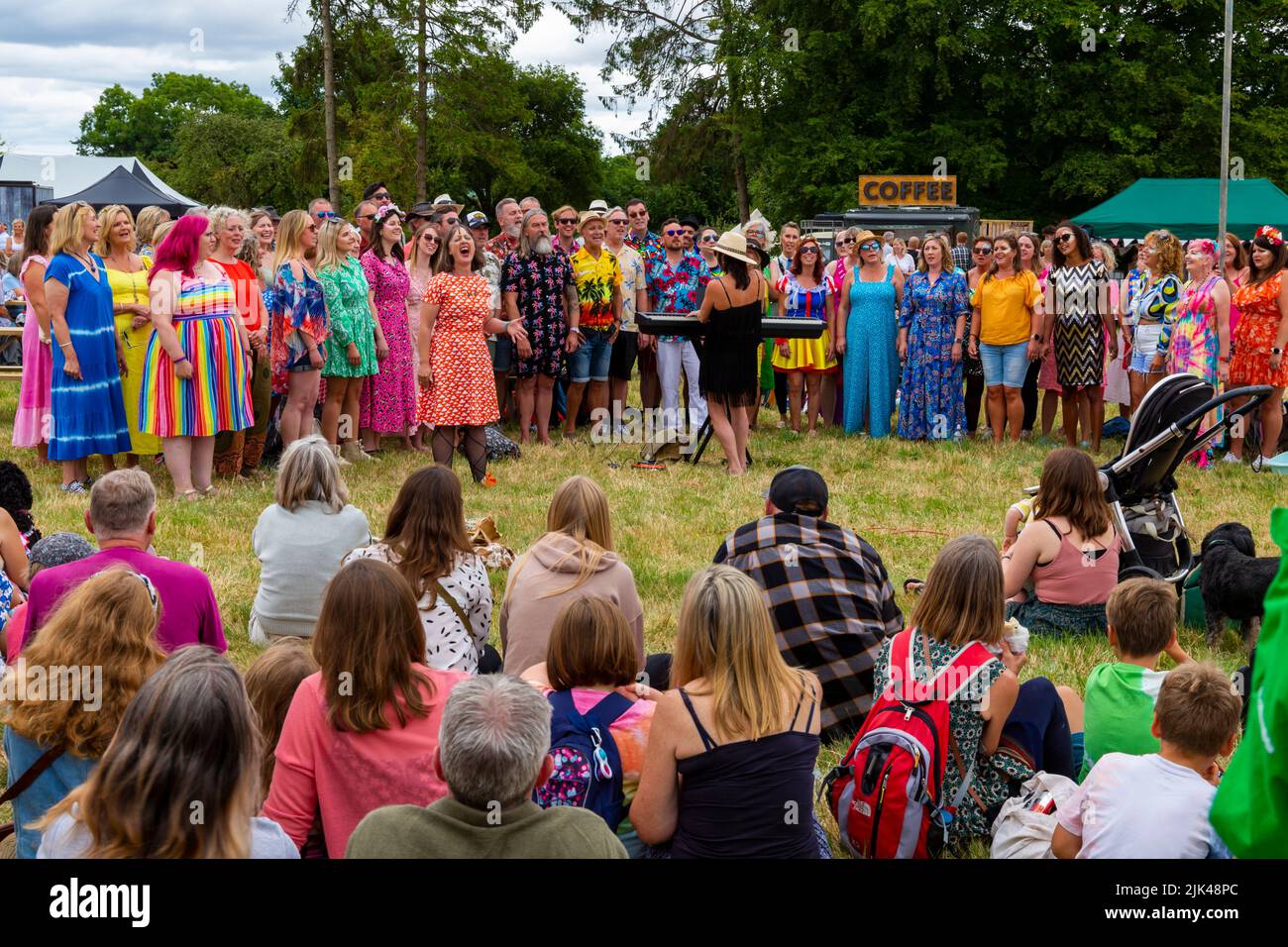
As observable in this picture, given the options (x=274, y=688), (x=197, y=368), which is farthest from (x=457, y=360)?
(x=274, y=688)

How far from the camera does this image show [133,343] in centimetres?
893

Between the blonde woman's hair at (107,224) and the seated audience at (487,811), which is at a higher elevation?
the blonde woman's hair at (107,224)

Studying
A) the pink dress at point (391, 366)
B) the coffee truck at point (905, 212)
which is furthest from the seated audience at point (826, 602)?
the coffee truck at point (905, 212)

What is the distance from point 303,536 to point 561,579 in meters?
1.31

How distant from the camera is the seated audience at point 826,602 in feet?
15.1

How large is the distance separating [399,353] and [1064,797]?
7.71 meters

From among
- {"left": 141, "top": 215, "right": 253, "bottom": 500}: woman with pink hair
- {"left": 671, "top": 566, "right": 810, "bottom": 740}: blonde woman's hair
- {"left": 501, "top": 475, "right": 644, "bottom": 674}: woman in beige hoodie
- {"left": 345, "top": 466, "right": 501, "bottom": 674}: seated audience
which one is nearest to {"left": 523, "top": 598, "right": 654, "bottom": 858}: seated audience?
{"left": 671, "top": 566, "right": 810, "bottom": 740}: blonde woman's hair

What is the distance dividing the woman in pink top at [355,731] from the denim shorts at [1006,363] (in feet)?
28.5

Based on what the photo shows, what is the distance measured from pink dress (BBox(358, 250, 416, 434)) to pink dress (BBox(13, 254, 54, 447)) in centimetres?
222

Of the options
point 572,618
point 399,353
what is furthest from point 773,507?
point 399,353

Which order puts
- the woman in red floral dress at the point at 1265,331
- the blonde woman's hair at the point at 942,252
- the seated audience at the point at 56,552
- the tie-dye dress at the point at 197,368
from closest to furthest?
the seated audience at the point at 56,552
the tie-dye dress at the point at 197,368
the woman in red floral dress at the point at 1265,331
the blonde woman's hair at the point at 942,252

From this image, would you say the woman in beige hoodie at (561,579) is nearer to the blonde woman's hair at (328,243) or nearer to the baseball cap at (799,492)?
the baseball cap at (799,492)

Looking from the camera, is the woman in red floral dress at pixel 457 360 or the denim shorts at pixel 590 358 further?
the denim shorts at pixel 590 358
